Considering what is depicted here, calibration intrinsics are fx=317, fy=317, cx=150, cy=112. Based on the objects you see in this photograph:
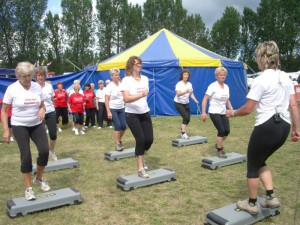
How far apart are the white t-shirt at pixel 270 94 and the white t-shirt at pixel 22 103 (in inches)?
110

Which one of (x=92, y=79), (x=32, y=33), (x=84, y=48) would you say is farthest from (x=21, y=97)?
(x=84, y=48)

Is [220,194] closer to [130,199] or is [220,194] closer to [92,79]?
[130,199]

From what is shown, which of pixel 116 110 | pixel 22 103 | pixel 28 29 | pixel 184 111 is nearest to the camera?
pixel 22 103

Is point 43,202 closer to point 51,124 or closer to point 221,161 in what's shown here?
point 51,124

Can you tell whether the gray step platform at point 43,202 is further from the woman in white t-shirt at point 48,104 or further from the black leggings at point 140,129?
the woman in white t-shirt at point 48,104

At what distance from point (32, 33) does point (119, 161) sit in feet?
129

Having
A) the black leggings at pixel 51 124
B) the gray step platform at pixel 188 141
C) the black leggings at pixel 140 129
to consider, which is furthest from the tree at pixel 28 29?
the black leggings at pixel 140 129

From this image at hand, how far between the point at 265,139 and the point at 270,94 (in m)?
0.48

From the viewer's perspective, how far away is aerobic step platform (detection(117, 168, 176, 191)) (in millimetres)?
4934

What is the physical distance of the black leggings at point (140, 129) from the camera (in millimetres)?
5031

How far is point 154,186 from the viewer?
511 centimetres

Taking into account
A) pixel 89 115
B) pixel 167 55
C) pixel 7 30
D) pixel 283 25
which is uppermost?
pixel 283 25

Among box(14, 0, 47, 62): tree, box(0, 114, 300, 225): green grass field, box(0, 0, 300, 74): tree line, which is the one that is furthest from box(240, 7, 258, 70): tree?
box(0, 114, 300, 225): green grass field

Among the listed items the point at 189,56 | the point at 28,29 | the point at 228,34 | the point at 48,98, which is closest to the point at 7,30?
the point at 28,29
